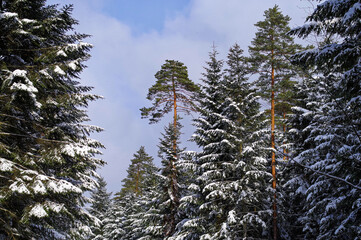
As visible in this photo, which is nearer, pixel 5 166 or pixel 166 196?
pixel 5 166

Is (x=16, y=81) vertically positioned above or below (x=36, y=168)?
above

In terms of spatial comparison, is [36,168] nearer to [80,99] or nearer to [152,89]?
[80,99]

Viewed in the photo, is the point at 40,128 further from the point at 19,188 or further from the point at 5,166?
the point at 19,188

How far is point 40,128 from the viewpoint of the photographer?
8.57 m

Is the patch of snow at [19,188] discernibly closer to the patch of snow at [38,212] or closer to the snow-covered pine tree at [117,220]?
the patch of snow at [38,212]

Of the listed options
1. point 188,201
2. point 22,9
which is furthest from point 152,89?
point 22,9

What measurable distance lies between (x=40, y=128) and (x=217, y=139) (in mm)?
9997

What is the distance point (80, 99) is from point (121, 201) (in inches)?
1014

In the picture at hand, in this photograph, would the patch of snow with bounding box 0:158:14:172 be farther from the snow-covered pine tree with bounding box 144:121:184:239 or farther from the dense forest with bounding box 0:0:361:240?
the snow-covered pine tree with bounding box 144:121:184:239

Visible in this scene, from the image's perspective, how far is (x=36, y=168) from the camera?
7.98 metres

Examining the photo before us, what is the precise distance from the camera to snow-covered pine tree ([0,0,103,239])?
683 cm

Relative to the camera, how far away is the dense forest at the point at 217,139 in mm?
6340

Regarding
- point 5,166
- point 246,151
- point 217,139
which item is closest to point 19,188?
point 5,166

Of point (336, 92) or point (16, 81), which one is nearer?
point (336, 92)
